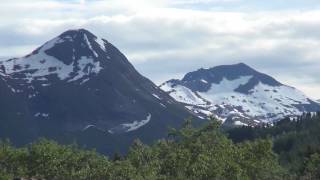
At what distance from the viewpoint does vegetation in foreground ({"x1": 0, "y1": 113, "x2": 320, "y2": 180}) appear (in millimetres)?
89750

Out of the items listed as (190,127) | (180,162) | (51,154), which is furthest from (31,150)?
(180,162)

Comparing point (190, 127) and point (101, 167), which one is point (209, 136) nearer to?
point (190, 127)

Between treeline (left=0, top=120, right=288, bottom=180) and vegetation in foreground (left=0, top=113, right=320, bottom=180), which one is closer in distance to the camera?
treeline (left=0, top=120, right=288, bottom=180)

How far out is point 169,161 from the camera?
3750 inches

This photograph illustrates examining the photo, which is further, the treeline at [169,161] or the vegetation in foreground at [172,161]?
the vegetation in foreground at [172,161]

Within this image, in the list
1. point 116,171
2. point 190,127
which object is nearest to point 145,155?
point 190,127

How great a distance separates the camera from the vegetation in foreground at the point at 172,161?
89750mm

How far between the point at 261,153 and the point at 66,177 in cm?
3050

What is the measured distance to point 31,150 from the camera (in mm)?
122188

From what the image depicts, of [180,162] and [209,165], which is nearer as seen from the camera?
[209,165]

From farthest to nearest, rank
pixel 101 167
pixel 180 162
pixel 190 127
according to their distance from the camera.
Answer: pixel 190 127 < pixel 101 167 < pixel 180 162

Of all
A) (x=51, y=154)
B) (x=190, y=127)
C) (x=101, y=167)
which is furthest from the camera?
(x=51, y=154)

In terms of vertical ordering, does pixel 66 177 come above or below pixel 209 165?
below

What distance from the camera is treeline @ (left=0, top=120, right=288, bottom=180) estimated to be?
8956 cm
